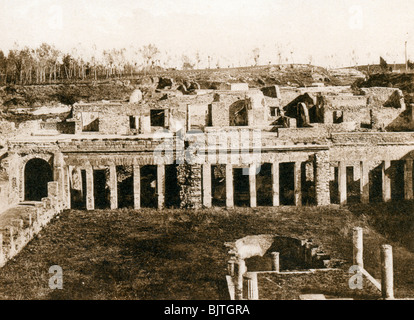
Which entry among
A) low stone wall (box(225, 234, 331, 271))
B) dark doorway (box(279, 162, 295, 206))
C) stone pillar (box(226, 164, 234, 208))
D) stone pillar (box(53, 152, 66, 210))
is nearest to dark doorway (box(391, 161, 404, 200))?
dark doorway (box(279, 162, 295, 206))

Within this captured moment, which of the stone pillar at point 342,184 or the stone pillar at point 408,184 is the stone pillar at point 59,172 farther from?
the stone pillar at point 408,184

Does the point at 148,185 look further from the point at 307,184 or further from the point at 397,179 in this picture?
the point at 397,179

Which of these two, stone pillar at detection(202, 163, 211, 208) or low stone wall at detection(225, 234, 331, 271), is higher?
stone pillar at detection(202, 163, 211, 208)

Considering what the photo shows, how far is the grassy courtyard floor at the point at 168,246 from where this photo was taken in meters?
19.0

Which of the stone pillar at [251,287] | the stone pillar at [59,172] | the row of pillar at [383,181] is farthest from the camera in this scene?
the row of pillar at [383,181]

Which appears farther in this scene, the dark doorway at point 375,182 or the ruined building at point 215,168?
the dark doorway at point 375,182

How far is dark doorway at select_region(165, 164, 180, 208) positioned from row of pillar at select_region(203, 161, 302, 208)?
169 cm

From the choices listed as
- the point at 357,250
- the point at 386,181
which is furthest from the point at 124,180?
the point at 357,250

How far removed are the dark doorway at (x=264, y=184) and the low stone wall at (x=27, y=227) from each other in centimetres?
1124

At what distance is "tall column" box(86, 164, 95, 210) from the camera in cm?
2881

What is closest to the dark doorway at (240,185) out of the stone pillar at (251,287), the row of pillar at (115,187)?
the row of pillar at (115,187)

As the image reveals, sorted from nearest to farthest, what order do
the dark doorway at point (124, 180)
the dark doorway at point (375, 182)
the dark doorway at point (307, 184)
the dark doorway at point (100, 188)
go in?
the dark doorway at point (307, 184)
the dark doorway at point (100, 188)
the dark doorway at point (375, 182)
the dark doorway at point (124, 180)

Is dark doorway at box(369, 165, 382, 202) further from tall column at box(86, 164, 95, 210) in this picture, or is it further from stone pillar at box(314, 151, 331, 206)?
tall column at box(86, 164, 95, 210)
